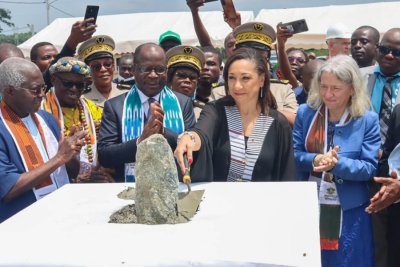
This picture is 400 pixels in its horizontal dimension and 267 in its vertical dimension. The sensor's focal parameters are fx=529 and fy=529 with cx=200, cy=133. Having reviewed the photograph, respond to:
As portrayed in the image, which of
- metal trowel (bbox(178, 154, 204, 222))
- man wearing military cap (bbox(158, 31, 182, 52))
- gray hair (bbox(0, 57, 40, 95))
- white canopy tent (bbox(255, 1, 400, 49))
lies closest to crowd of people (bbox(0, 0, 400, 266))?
gray hair (bbox(0, 57, 40, 95))

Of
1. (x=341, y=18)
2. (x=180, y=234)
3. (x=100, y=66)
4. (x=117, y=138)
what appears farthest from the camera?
(x=341, y=18)

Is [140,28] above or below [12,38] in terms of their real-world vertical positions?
above

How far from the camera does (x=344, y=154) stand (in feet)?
10.7

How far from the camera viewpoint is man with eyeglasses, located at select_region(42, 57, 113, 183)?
345 centimetres

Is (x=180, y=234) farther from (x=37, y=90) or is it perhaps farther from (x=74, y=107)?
(x=74, y=107)

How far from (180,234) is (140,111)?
1556 millimetres

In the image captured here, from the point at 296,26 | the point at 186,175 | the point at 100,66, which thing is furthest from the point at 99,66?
the point at 186,175

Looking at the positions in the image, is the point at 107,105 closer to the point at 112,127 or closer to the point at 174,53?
the point at 112,127

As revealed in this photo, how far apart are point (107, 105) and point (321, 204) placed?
58.2 inches

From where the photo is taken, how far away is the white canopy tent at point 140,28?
46.7 feet

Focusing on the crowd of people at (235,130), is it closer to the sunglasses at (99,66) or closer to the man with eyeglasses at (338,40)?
the sunglasses at (99,66)

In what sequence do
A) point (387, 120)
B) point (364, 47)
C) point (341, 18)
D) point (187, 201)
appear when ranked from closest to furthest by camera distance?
point (187, 201), point (387, 120), point (364, 47), point (341, 18)

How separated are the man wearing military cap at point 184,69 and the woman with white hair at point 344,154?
3.31ft

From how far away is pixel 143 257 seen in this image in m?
1.56
